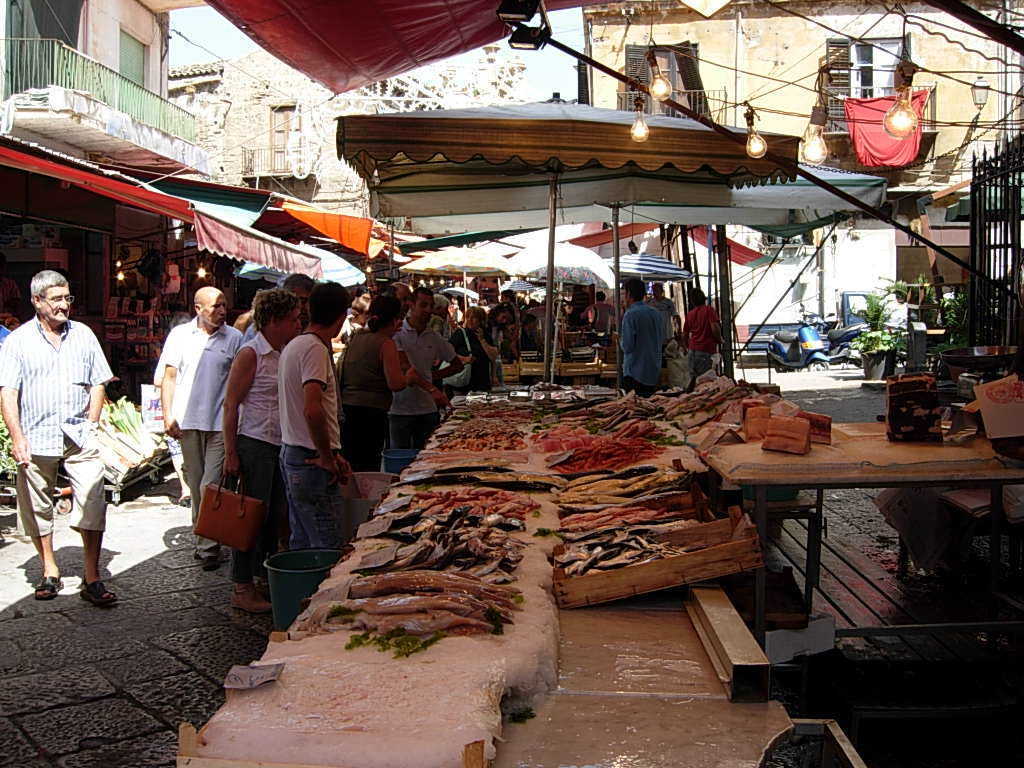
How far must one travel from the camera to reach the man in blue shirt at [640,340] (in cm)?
1206

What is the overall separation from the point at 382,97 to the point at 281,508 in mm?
29715

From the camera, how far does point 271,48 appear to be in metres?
8.27

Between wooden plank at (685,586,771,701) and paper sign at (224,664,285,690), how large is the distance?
1287 mm

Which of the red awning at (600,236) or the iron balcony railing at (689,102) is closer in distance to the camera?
the red awning at (600,236)

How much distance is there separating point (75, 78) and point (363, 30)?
14.3 m

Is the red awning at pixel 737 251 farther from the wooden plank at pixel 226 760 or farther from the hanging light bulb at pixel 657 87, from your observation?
the wooden plank at pixel 226 760

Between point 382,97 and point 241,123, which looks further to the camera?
point 241,123

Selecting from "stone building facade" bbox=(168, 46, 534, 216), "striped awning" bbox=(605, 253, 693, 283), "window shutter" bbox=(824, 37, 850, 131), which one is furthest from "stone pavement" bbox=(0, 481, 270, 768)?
"stone building facade" bbox=(168, 46, 534, 216)

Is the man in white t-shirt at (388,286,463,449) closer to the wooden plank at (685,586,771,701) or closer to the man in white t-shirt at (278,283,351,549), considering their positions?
the man in white t-shirt at (278,283,351,549)

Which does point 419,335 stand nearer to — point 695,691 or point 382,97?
point 695,691

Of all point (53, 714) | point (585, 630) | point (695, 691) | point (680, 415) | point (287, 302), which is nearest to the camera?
point (695, 691)

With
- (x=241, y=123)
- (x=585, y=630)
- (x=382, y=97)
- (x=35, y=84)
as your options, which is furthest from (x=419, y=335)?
(x=241, y=123)

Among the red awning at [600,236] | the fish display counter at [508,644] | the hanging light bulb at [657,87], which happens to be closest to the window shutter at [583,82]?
the red awning at [600,236]

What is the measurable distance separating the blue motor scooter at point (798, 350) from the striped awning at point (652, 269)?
8.63 meters
